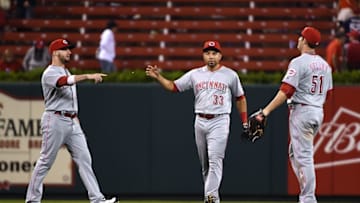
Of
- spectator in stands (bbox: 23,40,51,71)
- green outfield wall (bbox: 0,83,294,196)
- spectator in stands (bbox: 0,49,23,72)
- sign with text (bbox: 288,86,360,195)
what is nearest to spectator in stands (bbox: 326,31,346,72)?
sign with text (bbox: 288,86,360,195)

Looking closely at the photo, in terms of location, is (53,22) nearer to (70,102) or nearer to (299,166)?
(70,102)

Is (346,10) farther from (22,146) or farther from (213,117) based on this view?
(213,117)

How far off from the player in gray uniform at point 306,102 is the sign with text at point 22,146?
440cm

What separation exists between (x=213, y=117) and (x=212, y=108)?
11cm

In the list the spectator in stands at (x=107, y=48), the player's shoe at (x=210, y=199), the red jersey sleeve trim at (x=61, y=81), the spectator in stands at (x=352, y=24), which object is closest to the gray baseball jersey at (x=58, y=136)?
the red jersey sleeve trim at (x=61, y=81)

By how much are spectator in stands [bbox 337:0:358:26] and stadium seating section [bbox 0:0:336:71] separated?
0.63 meters

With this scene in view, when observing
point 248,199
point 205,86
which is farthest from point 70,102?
point 248,199

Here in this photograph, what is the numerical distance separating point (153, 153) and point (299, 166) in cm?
384

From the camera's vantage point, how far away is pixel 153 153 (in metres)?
15.4

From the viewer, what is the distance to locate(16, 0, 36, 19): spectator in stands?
21.2 meters

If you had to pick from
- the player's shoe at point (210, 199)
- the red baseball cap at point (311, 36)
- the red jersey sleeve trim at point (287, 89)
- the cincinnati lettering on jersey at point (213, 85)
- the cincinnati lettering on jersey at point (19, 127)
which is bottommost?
the player's shoe at point (210, 199)

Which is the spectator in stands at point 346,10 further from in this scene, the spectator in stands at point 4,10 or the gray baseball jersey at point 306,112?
the gray baseball jersey at point 306,112

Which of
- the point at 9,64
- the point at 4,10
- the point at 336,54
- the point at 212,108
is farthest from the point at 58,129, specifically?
the point at 4,10

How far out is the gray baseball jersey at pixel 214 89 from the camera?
13.0 m
